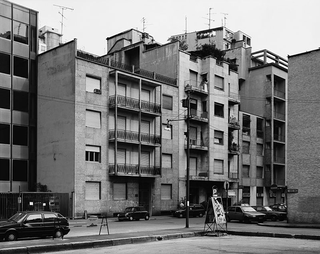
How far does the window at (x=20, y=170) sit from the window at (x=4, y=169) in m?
0.75

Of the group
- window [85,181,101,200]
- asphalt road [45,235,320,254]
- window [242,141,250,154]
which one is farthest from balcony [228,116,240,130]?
asphalt road [45,235,320,254]

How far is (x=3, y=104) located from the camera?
4038cm

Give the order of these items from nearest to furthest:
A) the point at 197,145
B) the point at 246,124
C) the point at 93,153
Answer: the point at 93,153, the point at 197,145, the point at 246,124

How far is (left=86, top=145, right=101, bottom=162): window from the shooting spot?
133 feet

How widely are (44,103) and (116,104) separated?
22.0ft

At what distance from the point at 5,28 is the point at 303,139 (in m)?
27.2

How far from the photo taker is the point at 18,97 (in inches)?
1640

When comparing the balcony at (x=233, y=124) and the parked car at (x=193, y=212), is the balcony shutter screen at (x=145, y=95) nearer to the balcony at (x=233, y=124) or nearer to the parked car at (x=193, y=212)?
the parked car at (x=193, y=212)

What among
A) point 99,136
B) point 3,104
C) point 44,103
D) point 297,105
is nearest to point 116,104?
point 99,136

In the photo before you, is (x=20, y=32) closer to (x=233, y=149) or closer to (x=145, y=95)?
(x=145, y=95)

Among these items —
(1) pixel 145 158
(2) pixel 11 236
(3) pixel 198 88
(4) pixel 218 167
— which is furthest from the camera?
(4) pixel 218 167

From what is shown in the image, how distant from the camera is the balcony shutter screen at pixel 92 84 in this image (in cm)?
4101

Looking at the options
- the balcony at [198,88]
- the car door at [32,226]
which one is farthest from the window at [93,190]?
the car door at [32,226]

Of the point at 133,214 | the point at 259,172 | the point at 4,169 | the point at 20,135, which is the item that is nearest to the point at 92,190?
the point at 133,214
